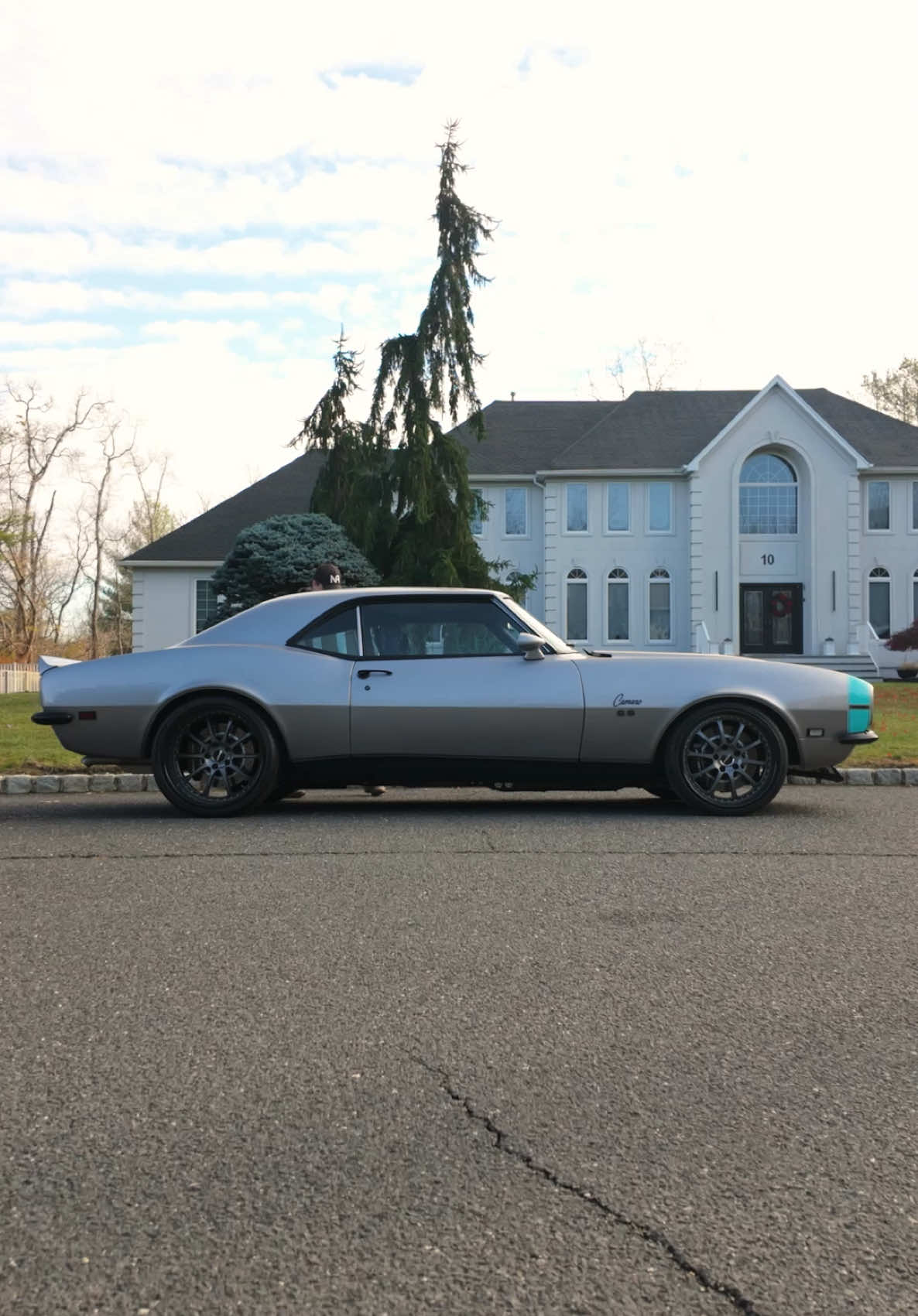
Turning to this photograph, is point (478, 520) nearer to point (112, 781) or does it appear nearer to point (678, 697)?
point (112, 781)

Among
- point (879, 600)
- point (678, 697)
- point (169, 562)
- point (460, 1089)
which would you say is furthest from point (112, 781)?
point (879, 600)

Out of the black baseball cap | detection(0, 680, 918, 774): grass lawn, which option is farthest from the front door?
the black baseball cap

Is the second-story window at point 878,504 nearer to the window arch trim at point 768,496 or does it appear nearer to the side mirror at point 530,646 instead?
the window arch trim at point 768,496

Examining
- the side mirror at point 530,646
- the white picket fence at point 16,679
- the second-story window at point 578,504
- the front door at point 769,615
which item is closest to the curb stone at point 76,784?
the side mirror at point 530,646

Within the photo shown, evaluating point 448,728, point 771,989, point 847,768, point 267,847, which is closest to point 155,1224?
point 771,989

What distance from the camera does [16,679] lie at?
50.4 metres

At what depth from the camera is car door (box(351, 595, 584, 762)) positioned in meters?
9.15

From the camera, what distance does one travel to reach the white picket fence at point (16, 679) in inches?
1918

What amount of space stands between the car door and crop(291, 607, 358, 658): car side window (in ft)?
0.38

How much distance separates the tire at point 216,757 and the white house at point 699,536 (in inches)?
1280

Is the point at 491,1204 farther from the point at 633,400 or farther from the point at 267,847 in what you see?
the point at 633,400

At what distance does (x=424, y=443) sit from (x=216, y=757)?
21.6 meters

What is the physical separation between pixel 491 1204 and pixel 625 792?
8617 mm

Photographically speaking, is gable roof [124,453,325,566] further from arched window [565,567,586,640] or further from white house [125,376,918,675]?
arched window [565,567,586,640]
